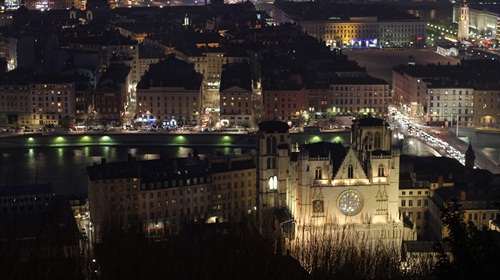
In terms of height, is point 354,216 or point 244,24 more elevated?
point 244,24

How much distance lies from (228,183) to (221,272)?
300 inches

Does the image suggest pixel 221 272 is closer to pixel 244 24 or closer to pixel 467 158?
pixel 467 158

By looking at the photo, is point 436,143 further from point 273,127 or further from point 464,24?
point 464,24

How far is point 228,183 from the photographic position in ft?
64.8

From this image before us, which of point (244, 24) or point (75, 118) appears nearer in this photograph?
point (75, 118)

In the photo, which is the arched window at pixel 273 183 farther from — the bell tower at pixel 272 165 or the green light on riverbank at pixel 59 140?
the green light on riverbank at pixel 59 140

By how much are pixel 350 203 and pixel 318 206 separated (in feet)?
1.43

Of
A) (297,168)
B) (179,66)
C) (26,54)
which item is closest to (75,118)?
(179,66)

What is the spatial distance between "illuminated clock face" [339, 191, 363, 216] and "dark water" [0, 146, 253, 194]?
19.2 ft

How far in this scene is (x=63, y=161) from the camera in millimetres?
25094

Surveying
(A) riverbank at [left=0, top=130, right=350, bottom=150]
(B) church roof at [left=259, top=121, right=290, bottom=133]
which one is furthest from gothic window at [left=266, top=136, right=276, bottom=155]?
(A) riverbank at [left=0, top=130, right=350, bottom=150]

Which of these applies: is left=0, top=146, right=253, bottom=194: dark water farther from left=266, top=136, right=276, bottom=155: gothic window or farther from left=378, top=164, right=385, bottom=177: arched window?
left=378, top=164, right=385, bottom=177: arched window

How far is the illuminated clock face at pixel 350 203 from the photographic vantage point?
16.7 meters

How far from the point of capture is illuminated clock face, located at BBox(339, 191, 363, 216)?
16.7 meters
